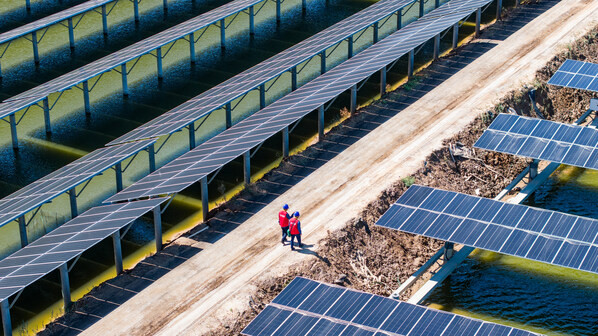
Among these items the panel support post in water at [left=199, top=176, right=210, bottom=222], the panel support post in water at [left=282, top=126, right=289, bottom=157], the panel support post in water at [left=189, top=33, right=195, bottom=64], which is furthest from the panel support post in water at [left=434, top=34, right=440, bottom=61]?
the panel support post in water at [left=199, top=176, right=210, bottom=222]

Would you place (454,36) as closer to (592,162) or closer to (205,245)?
(592,162)

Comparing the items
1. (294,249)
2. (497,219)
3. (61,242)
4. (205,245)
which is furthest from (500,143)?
(61,242)

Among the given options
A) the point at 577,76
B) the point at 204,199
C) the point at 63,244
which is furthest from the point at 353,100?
the point at 63,244

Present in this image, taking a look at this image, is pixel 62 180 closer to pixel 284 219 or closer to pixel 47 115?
pixel 284 219

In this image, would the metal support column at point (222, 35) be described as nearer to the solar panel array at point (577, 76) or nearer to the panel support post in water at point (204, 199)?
the solar panel array at point (577, 76)

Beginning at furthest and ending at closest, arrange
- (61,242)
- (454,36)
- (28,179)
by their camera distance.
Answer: (454,36)
(28,179)
(61,242)

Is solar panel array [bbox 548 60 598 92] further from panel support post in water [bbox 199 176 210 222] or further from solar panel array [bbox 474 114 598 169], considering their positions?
panel support post in water [bbox 199 176 210 222]

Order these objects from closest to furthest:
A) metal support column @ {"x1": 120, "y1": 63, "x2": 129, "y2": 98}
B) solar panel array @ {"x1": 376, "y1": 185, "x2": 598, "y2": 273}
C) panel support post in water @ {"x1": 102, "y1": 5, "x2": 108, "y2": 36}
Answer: solar panel array @ {"x1": 376, "y1": 185, "x2": 598, "y2": 273} < metal support column @ {"x1": 120, "y1": 63, "x2": 129, "y2": 98} < panel support post in water @ {"x1": 102, "y1": 5, "x2": 108, "y2": 36}
